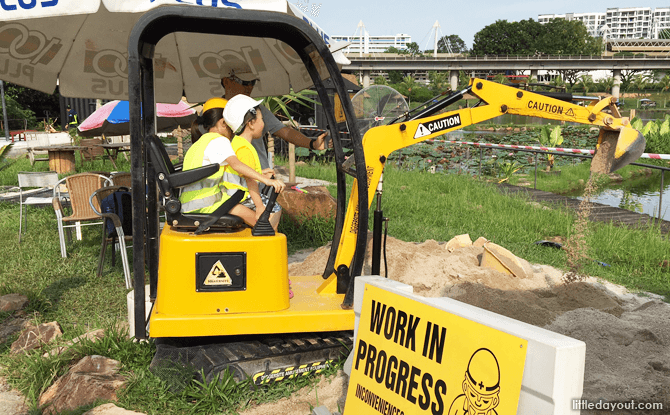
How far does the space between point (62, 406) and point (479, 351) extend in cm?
266

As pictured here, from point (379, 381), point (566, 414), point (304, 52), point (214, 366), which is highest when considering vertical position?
point (304, 52)

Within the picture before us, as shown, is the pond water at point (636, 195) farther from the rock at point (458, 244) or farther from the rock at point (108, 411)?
the rock at point (108, 411)

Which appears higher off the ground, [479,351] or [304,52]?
[304,52]

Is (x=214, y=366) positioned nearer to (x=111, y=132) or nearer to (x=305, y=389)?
(x=305, y=389)

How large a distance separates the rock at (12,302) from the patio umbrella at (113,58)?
6.81 ft

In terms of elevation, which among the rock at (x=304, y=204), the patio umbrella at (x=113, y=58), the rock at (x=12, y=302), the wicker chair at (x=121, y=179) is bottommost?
the rock at (x=12, y=302)

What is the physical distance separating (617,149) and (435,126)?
4.98 ft

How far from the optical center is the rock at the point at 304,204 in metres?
7.81

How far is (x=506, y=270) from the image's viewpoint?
5.62m

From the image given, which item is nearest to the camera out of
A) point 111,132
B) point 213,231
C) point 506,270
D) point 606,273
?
point 213,231

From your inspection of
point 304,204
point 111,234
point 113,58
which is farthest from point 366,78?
point 111,234

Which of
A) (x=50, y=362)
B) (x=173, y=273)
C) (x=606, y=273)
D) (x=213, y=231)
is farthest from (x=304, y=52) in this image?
(x=606, y=273)

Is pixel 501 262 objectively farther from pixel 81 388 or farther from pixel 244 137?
pixel 81 388

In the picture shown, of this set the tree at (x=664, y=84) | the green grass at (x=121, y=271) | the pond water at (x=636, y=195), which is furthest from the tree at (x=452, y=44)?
the green grass at (x=121, y=271)
